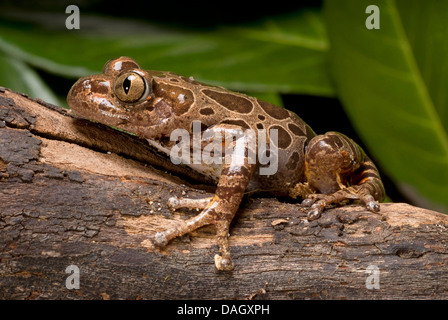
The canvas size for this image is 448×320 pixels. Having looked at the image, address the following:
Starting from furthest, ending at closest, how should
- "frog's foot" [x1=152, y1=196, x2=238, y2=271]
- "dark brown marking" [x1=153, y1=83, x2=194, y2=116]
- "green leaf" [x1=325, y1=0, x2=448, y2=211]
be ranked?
1. "green leaf" [x1=325, y1=0, x2=448, y2=211]
2. "dark brown marking" [x1=153, y1=83, x2=194, y2=116]
3. "frog's foot" [x1=152, y1=196, x2=238, y2=271]

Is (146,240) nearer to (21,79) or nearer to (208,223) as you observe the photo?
(208,223)

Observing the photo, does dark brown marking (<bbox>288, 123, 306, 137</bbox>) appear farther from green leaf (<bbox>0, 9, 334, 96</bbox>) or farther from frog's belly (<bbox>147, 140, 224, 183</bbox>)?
green leaf (<bbox>0, 9, 334, 96</bbox>)

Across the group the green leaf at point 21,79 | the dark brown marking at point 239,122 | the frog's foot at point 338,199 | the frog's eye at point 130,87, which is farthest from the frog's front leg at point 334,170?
the green leaf at point 21,79

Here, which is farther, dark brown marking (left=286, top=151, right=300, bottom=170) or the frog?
dark brown marking (left=286, top=151, right=300, bottom=170)

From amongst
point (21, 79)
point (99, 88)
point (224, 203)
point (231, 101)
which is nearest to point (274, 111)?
point (231, 101)

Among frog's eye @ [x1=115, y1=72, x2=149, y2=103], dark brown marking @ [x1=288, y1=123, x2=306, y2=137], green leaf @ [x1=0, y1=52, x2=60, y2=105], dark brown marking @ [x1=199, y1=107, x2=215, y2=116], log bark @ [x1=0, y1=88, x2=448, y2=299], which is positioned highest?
green leaf @ [x1=0, y1=52, x2=60, y2=105]

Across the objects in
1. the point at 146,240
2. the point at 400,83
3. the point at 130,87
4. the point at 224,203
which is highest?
the point at 400,83

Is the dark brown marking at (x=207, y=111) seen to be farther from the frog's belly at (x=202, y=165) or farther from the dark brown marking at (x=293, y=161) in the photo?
the dark brown marking at (x=293, y=161)

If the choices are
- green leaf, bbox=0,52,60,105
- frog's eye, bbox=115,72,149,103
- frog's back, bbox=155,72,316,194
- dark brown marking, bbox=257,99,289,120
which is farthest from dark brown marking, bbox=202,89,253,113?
green leaf, bbox=0,52,60,105
